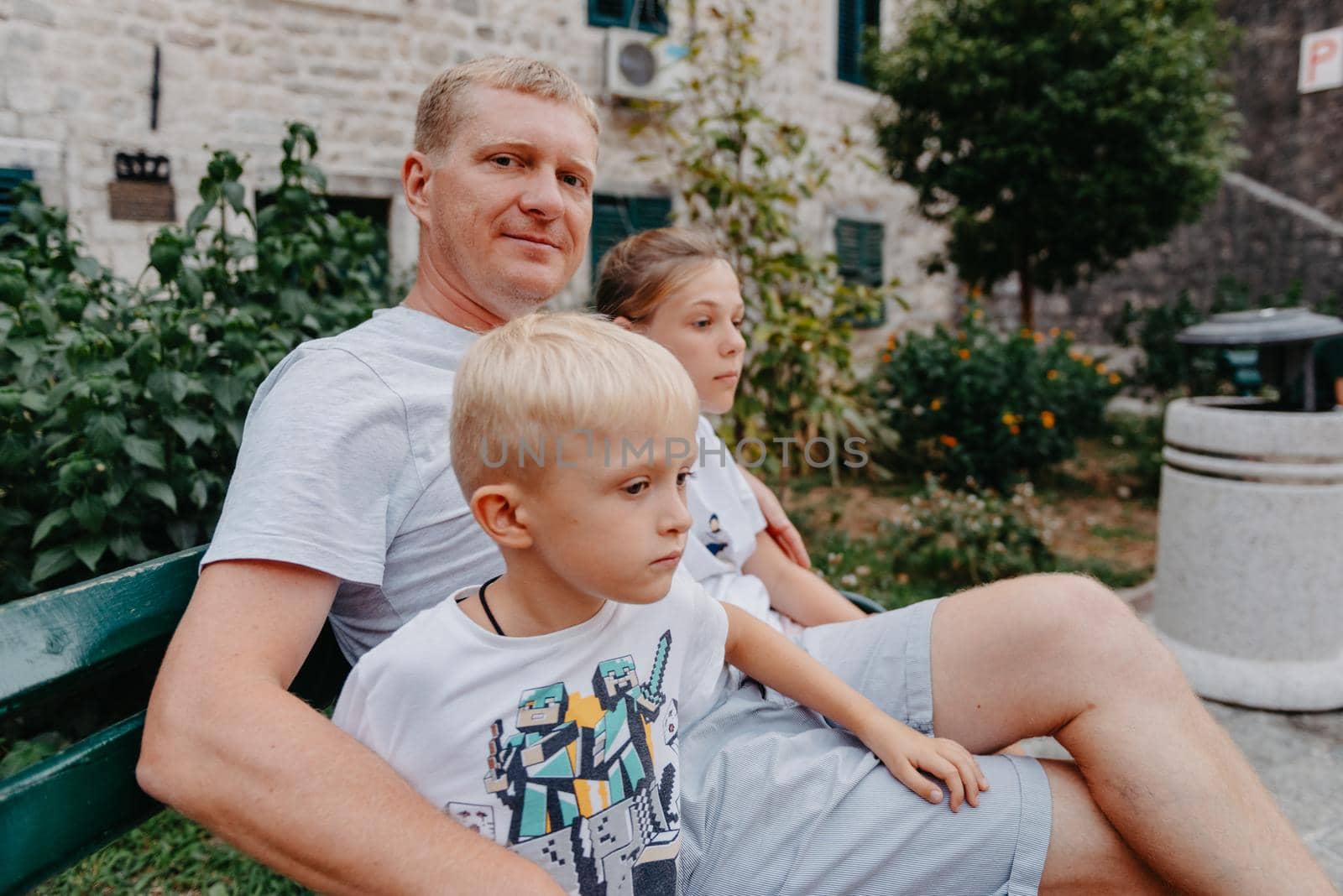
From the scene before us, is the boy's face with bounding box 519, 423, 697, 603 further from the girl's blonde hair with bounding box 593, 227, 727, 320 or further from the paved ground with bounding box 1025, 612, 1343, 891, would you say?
the paved ground with bounding box 1025, 612, 1343, 891

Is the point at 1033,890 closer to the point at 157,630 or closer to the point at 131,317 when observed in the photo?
the point at 157,630

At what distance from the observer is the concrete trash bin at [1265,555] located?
3.21 meters

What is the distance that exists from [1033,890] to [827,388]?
12.1 ft

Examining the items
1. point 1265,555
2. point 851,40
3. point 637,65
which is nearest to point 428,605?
point 1265,555

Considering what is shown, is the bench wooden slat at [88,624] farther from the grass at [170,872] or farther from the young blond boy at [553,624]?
the grass at [170,872]

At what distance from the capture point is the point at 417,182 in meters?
1.73

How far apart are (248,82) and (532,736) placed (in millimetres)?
5779

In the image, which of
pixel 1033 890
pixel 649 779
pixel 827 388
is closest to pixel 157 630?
pixel 649 779

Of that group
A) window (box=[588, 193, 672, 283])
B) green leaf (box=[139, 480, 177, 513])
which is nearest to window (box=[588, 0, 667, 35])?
window (box=[588, 193, 672, 283])

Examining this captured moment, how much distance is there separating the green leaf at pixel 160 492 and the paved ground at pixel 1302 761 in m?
2.44

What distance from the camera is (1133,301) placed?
1148cm

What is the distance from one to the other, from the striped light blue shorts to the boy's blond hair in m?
0.60

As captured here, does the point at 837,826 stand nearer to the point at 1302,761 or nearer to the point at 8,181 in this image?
the point at 1302,761

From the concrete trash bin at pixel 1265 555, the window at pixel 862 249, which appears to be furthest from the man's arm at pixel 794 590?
the window at pixel 862 249
